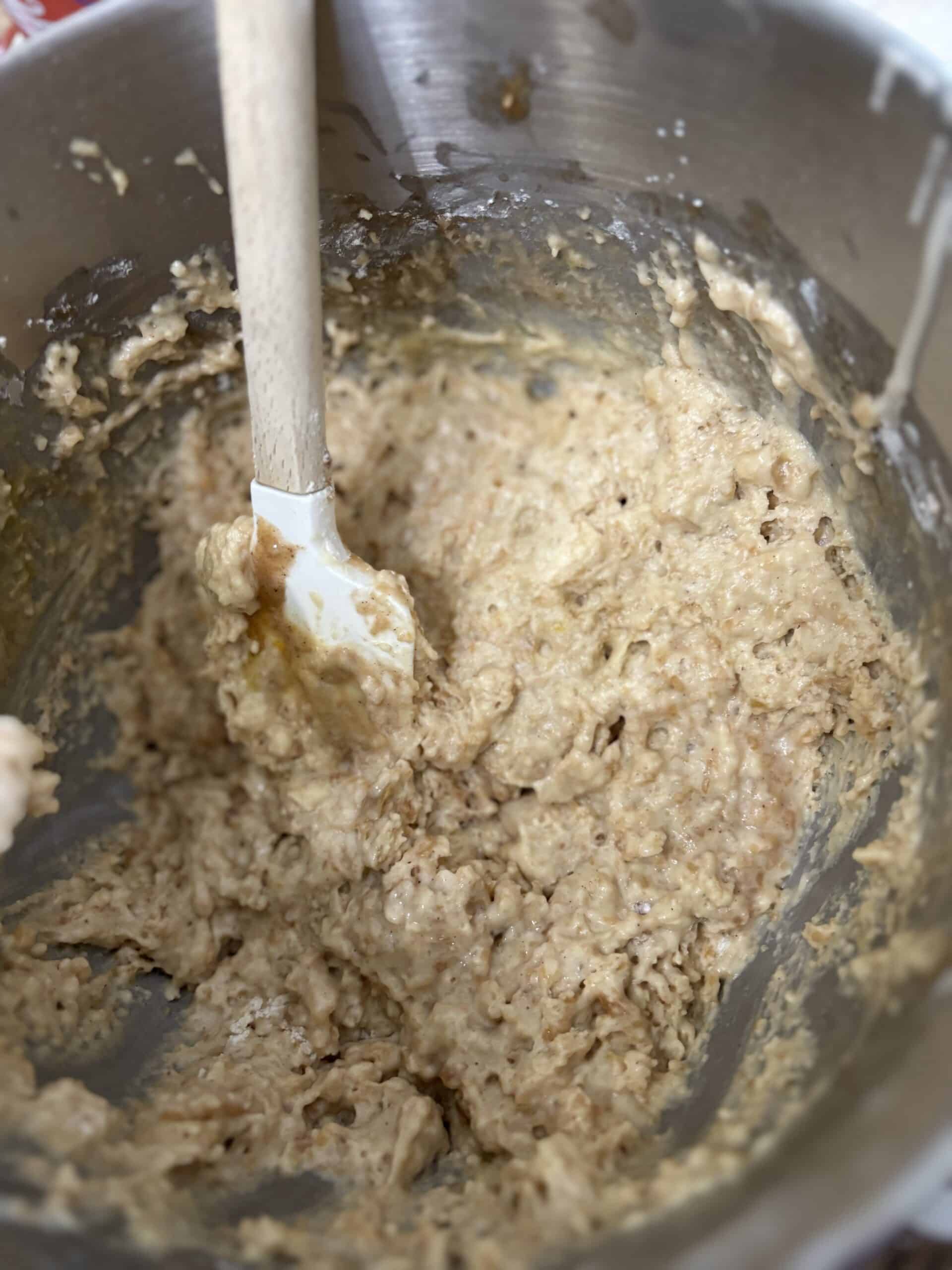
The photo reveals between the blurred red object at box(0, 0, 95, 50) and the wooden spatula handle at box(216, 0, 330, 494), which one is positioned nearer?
the wooden spatula handle at box(216, 0, 330, 494)

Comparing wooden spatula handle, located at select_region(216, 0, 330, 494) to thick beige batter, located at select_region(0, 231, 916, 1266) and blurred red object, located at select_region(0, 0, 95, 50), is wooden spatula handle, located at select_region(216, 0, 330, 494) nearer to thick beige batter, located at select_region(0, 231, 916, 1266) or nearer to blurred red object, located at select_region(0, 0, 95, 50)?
thick beige batter, located at select_region(0, 231, 916, 1266)

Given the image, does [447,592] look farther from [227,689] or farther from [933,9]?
[933,9]

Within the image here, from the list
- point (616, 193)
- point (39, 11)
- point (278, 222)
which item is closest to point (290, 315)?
point (278, 222)

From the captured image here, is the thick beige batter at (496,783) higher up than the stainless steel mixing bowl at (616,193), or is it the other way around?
the stainless steel mixing bowl at (616,193)

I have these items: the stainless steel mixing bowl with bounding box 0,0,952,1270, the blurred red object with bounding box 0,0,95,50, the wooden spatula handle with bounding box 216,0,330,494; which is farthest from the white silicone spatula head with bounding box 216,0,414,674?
the blurred red object with bounding box 0,0,95,50

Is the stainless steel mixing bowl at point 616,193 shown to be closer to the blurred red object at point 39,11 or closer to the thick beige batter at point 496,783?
the thick beige batter at point 496,783

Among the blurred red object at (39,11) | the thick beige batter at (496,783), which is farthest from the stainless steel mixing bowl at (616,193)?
the blurred red object at (39,11)
